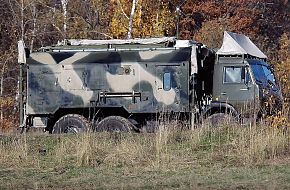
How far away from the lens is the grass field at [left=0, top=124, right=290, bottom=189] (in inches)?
445

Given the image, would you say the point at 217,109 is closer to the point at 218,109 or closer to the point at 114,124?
the point at 218,109

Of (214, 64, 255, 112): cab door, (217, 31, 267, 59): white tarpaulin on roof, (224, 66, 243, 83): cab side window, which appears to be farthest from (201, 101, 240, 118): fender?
(217, 31, 267, 59): white tarpaulin on roof

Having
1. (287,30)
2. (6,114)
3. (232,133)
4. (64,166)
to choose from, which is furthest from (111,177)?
(287,30)

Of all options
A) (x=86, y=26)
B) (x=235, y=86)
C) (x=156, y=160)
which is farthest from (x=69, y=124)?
(x=86, y=26)

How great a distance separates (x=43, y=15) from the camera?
38094 mm

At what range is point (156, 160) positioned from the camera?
44.1ft

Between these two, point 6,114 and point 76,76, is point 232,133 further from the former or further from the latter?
point 6,114

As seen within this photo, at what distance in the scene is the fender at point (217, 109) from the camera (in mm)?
20609

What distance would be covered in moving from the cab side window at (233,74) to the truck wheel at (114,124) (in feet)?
11.1

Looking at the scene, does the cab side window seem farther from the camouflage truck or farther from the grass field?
the grass field

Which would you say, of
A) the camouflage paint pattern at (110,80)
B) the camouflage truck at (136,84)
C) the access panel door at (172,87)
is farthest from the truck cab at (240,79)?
the camouflage paint pattern at (110,80)

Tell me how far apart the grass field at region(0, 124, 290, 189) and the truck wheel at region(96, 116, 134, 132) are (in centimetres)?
373

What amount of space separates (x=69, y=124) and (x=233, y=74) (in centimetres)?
538

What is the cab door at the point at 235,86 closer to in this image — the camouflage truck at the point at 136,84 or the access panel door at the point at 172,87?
the camouflage truck at the point at 136,84
